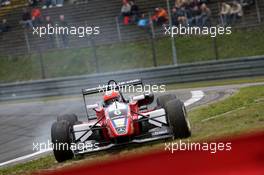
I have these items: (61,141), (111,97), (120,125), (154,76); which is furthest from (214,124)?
(154,76)

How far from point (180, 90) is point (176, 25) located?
4.81 metres

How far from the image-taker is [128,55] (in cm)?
2428

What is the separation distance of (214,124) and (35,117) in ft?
20.8

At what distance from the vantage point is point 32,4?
28.6 m

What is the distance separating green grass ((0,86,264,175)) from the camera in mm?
8875

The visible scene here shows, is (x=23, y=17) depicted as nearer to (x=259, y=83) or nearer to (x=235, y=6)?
(x=235, y=6)

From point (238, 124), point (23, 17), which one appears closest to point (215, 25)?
point (23, 17)

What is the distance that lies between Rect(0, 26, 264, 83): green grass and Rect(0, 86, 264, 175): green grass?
8.58m

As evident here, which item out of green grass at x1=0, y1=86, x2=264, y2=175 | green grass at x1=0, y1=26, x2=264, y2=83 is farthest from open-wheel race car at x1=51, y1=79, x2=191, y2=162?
green grass at x1=0, y1=26, x2=264, y2=83

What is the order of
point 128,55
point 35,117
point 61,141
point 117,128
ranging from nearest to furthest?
point 117,128
point 61,141
point 35,117
point 128,55

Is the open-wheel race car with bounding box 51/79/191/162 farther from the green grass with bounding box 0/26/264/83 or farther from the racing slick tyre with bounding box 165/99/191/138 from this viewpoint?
the green grass with bounding box 0/26/264/83

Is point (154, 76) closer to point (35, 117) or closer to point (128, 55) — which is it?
point (128, 55)

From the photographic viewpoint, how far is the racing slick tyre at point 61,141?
900 cm

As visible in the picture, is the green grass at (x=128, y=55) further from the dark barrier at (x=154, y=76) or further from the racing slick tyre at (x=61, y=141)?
the racing slick tyre at (x=61, y=141)
